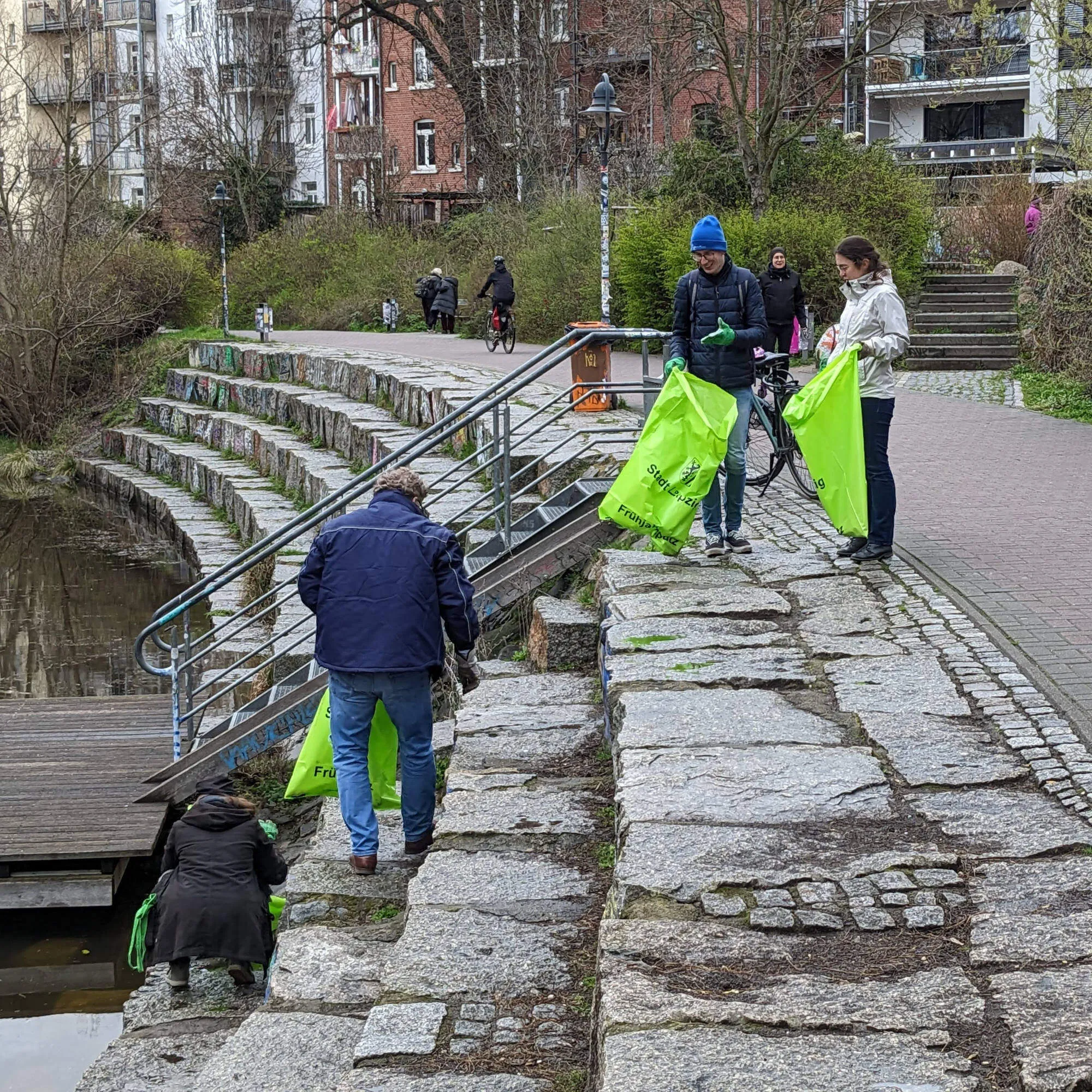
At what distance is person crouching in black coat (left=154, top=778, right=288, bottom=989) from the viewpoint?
6777 millimetres

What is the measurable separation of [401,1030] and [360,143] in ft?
157

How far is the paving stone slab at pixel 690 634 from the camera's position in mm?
6777

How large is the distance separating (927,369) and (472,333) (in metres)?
10.4

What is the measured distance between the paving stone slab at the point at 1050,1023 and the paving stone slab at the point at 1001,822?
0.80 m

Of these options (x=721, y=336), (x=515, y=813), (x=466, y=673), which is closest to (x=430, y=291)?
(x=721, y=336)

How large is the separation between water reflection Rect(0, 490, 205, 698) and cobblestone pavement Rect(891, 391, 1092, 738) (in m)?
6.24

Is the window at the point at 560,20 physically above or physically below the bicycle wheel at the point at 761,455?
above

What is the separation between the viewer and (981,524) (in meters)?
9.36

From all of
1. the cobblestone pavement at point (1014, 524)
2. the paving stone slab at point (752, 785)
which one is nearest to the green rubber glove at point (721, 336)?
the cobblestone pavement at point (1014, 524)

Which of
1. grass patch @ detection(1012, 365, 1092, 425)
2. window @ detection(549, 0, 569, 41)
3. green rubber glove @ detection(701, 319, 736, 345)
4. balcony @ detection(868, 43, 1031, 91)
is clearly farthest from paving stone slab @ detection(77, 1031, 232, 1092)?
balcony @ detection(868, 43, 1031, 91)

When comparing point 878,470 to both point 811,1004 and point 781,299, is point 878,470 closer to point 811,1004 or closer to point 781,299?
point 811,1004

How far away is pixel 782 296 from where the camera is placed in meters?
15.2

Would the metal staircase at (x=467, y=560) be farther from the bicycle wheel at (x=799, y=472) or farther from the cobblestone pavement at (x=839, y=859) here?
the cobblestone pavement at (x=839, y=859)

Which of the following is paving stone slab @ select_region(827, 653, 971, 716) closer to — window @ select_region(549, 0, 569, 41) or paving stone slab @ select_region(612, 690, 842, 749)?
paving stone slab @ select_region(612, 690, 842, 749)
